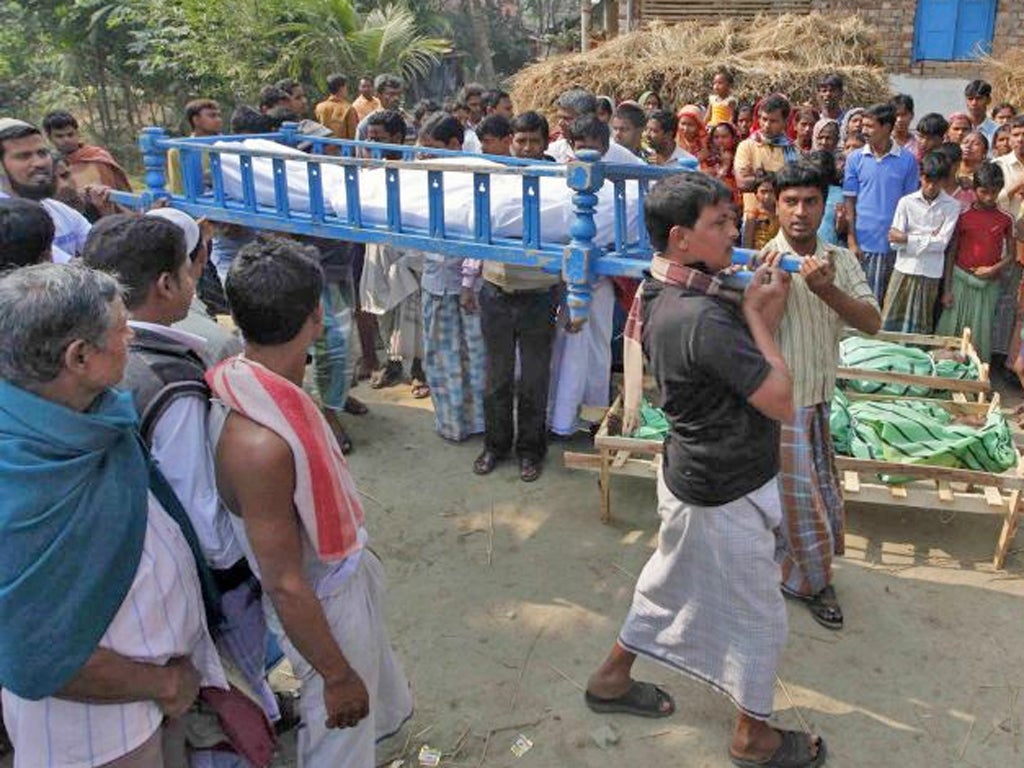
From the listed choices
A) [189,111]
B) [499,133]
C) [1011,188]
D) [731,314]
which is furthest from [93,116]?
[731,314]

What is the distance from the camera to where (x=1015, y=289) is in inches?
209

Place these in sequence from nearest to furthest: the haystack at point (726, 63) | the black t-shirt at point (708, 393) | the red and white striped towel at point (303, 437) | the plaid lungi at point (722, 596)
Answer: the red and white striped towel at point (303, 437), the black t-shirt at point (708, 393), the plaid lungi at point (722, 596), the haystack at point (726, 63)

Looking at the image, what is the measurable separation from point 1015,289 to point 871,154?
3.93 ft

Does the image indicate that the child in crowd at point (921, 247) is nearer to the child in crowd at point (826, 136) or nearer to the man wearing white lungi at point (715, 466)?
the child in crowd at point (826, 136)

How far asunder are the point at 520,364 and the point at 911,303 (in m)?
2.56

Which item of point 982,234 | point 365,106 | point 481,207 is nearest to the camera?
point 481,207

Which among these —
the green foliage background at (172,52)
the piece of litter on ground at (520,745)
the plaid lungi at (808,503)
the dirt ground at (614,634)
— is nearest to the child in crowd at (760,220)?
the dirt ground at (614,634)

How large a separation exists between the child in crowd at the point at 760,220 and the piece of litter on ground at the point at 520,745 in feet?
11.2

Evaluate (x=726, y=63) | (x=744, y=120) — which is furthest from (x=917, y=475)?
(x=726, y=63)

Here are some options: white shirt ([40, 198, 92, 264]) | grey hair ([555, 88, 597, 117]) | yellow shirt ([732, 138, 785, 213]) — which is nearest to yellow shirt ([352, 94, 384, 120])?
yellow shirt ([732, 138, 785, 213])

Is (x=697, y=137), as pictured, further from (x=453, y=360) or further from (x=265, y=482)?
(x=265, y=482)

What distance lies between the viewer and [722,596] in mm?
2363

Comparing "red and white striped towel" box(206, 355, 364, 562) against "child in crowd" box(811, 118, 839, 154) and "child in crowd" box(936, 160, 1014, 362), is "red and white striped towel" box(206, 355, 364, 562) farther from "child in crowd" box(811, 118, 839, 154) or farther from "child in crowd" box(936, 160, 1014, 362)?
"child in crowd" box(811, 118, 839, 154)

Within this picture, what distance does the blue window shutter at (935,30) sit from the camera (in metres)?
12.6
